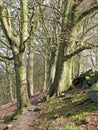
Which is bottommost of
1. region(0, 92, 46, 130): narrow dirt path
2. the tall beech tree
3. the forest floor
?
region(0, 92, 46, 130): narrow dirt path

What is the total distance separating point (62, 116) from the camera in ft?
34.1

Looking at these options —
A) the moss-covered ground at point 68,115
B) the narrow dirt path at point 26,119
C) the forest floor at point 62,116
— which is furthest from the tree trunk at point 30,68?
the moss-covered ground at point 68,115

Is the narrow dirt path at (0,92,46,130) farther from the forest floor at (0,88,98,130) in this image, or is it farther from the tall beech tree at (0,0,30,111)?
the tall beech tree at (0,0,30,111)

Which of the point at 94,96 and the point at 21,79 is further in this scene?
the point at 21,79

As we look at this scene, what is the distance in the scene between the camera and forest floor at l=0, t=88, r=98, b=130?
351 inches

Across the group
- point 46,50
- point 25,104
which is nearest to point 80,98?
point 25,104

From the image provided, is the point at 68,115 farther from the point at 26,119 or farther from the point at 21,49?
the point at 21,49

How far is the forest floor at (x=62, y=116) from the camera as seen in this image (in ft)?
29.2

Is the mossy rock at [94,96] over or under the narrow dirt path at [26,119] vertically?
over

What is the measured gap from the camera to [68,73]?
1595cm

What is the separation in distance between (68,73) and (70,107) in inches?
186

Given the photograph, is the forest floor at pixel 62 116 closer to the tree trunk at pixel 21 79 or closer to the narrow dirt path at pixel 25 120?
the narrow dirt path at pixel 25 120

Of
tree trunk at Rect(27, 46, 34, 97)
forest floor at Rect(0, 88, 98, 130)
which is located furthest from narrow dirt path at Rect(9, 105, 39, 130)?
tree trunk at Rect(27, 46, 34, 97)

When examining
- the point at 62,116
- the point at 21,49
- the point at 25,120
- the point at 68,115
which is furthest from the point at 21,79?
the point at 68,115
